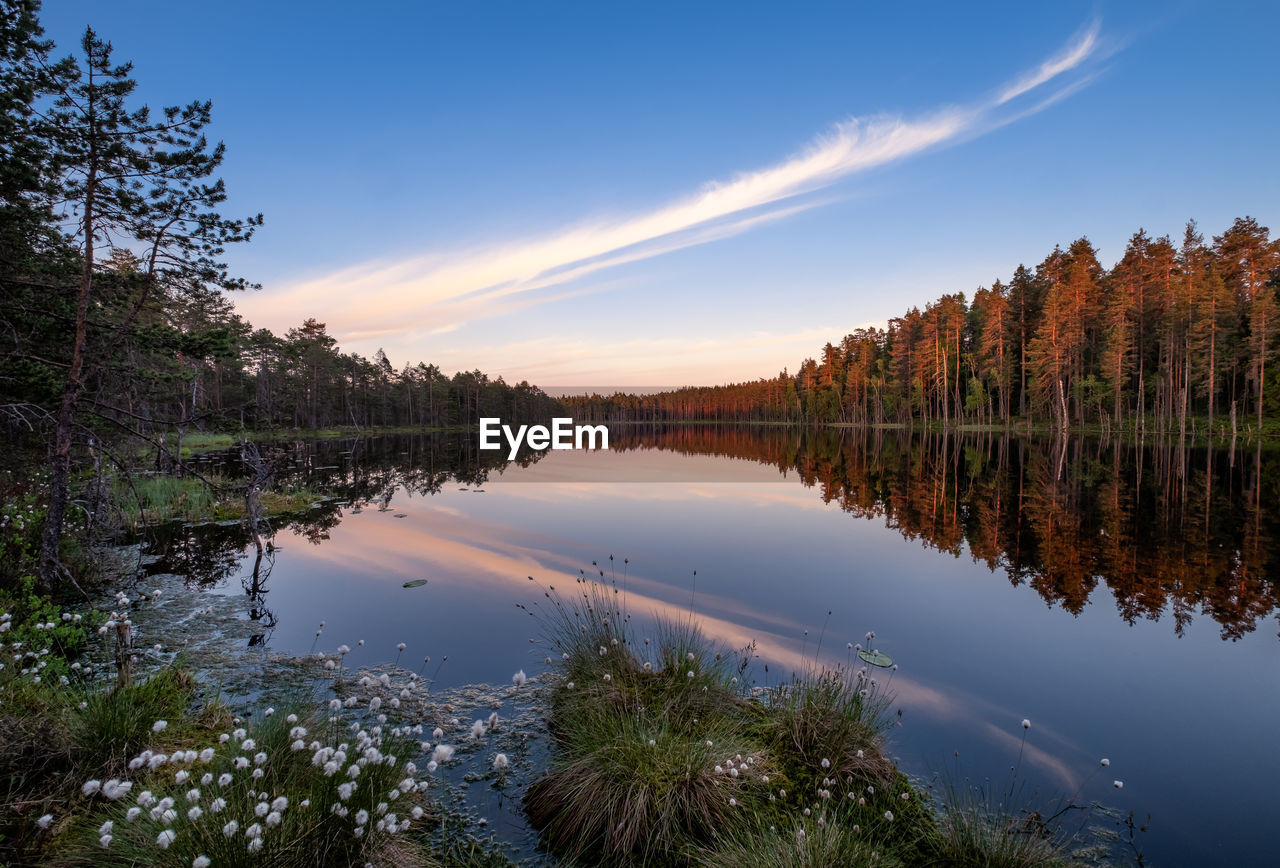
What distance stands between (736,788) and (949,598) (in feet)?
29.3

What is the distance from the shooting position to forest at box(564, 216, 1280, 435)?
50.8 m

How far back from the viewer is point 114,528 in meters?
13.9

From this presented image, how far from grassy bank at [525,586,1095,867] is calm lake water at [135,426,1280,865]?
3.61 feet

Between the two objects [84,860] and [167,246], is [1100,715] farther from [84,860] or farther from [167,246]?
[167,246]

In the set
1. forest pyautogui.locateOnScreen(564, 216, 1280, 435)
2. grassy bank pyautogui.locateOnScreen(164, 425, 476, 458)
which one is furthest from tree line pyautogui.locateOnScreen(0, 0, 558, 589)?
forest pyautogui.locateOnScreen(564, 216, 1280, 435)

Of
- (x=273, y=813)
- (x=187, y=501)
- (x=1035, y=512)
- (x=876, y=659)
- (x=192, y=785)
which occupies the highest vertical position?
(x=273, y=813)

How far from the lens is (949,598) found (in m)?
11.6

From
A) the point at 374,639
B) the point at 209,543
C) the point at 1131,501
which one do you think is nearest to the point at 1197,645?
the point at 374,639

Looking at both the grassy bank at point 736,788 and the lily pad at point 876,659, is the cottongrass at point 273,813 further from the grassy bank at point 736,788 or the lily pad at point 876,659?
the lily pad at point 876,659

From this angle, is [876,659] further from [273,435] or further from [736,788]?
[273,435]

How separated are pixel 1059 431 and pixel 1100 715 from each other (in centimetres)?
6602

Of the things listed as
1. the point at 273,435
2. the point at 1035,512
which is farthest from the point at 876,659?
the point at 273,435

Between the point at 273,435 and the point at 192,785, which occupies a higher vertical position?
the point at 192,785

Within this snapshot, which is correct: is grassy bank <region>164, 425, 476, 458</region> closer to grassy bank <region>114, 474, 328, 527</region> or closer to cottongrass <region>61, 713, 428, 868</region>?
grassy bank <region>114, 474, 328, 527</region>
